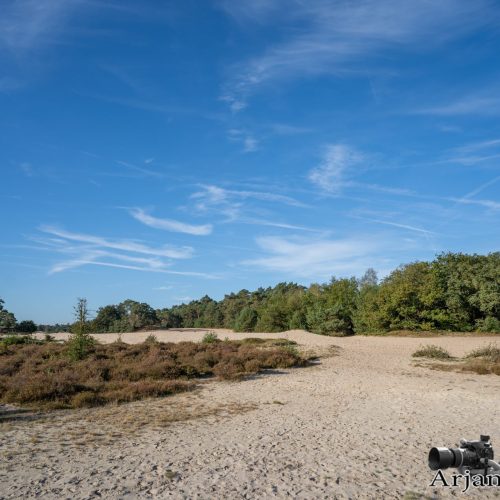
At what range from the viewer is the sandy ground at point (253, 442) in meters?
6.08

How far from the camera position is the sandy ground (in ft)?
19.9

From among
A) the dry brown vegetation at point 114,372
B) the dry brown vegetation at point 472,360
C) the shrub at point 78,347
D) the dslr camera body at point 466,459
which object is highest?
the dslr camera body at point 466,459

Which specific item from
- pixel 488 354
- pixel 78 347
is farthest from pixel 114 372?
pixel 488 354

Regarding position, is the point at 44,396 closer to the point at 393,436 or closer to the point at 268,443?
the point at 268,443

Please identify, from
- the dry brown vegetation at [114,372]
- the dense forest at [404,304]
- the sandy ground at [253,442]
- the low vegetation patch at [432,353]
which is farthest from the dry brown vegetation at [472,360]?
the dense forest at [404,304]

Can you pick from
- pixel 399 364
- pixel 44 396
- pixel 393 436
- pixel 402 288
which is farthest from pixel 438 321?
pixel 44 396

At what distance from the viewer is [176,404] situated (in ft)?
39.7

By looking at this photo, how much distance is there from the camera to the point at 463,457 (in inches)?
116

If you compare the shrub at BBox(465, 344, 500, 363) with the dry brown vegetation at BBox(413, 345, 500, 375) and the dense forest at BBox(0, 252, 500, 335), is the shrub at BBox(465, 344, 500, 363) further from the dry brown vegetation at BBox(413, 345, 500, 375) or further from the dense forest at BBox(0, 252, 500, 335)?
the dense forest at BBox(0, 252, 500, 335)

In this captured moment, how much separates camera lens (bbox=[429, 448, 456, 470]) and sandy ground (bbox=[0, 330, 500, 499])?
350 centimetres

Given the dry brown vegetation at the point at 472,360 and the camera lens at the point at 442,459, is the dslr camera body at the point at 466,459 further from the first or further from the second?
the dry brown vegetation at the point at 472,360

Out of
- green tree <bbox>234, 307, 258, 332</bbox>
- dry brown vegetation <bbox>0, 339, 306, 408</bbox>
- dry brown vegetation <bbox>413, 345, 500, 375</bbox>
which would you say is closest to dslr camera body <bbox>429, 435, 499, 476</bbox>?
dry brown vegetation <bbox>0, 339, 306, 408</bbox>

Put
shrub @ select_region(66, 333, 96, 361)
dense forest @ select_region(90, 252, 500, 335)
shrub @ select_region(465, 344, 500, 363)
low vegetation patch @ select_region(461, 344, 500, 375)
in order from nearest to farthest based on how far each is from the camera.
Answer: low vegetation patch @ select_region(461, 344, 500, 375) → shrub @ select_region(66, 333, 96, 361) → shrub @ select_region(465, 344, 500, 363) → dense forest @ select_region(90, 252, 500, 335)

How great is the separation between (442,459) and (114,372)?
51.3 feet
